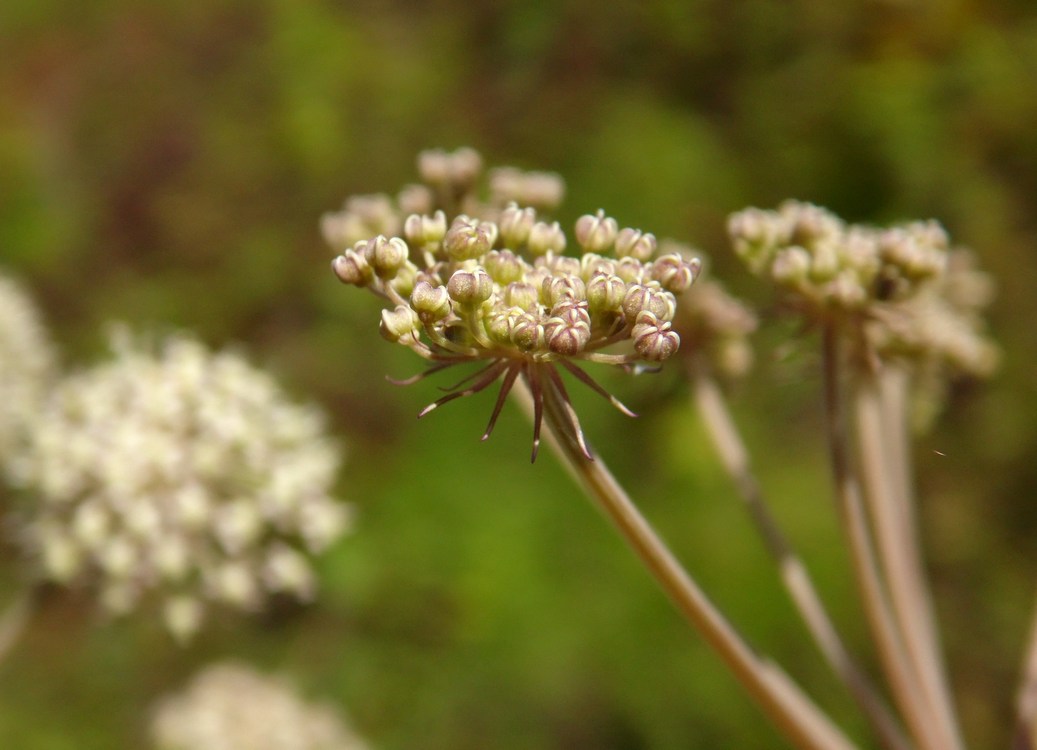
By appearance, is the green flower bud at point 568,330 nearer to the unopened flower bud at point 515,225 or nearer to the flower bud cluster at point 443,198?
the unopened flower bud at point 515,225

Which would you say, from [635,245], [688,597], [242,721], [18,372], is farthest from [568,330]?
[242,721]

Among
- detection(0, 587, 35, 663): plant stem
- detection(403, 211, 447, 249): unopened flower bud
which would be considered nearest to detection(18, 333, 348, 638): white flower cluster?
detection(0, 587, 35, 663): plant stem

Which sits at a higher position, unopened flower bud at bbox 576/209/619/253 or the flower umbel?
unopened flower bud at bbox 576/209/619/253

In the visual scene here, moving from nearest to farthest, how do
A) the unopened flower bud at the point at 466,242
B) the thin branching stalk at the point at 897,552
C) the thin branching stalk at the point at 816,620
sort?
the unopened flower bud at the point at 466,242 < the thin branching stalk at the point at 816,620 < the thin branching stalk at the point at 897,552

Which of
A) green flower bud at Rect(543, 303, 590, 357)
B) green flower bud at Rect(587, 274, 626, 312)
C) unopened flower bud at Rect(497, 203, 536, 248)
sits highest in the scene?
unopened flower bud at Rect(497, 203, 536, 248)

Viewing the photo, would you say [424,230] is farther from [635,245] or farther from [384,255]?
[635,245]

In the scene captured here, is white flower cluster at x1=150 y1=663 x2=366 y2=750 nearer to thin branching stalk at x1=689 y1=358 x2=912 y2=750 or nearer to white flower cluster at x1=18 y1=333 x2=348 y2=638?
white flower cluster at x1=18 y1=333 x2=348 y2=638

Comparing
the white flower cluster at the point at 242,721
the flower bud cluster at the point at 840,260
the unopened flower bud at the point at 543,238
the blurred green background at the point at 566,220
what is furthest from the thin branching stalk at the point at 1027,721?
the white flower cluster at the point at 242,721
